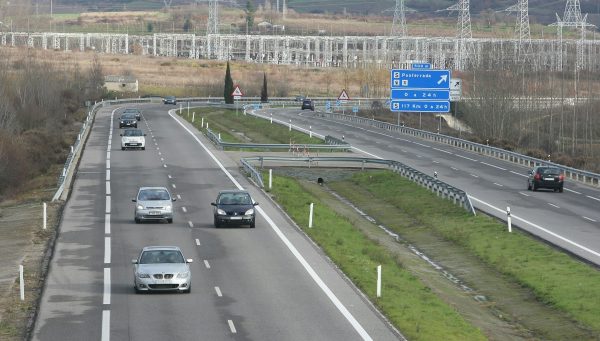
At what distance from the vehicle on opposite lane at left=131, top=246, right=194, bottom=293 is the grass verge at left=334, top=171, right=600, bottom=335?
10971 mm

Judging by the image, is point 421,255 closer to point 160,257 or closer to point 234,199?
point 234,199

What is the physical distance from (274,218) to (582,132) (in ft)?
259

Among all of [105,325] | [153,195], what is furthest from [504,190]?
[105,325]

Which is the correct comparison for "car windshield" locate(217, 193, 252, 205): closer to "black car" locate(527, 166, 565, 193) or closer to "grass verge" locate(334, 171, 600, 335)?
"grass verge" locate(334, 171, 600, 335)

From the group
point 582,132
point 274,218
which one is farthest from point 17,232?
point 582,132

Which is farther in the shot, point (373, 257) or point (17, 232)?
point (17, 232)

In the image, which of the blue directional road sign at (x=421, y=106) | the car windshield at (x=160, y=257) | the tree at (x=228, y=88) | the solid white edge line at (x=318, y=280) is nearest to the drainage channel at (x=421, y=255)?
the solid white edge line at (x=318, y=280)

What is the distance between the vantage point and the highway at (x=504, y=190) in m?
48.8

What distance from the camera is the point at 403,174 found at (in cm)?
7250

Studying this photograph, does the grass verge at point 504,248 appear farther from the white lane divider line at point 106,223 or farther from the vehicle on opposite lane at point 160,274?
the white lane divider line at point 106,223

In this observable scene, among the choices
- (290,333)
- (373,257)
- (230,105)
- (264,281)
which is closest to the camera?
(290,333)

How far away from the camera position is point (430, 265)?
150 feet

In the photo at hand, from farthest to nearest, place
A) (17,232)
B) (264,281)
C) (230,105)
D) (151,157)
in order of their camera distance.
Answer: (230,105) < (151,157) < (17,232) < (264,281)

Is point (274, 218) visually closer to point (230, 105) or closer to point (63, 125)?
point (63, 125)
